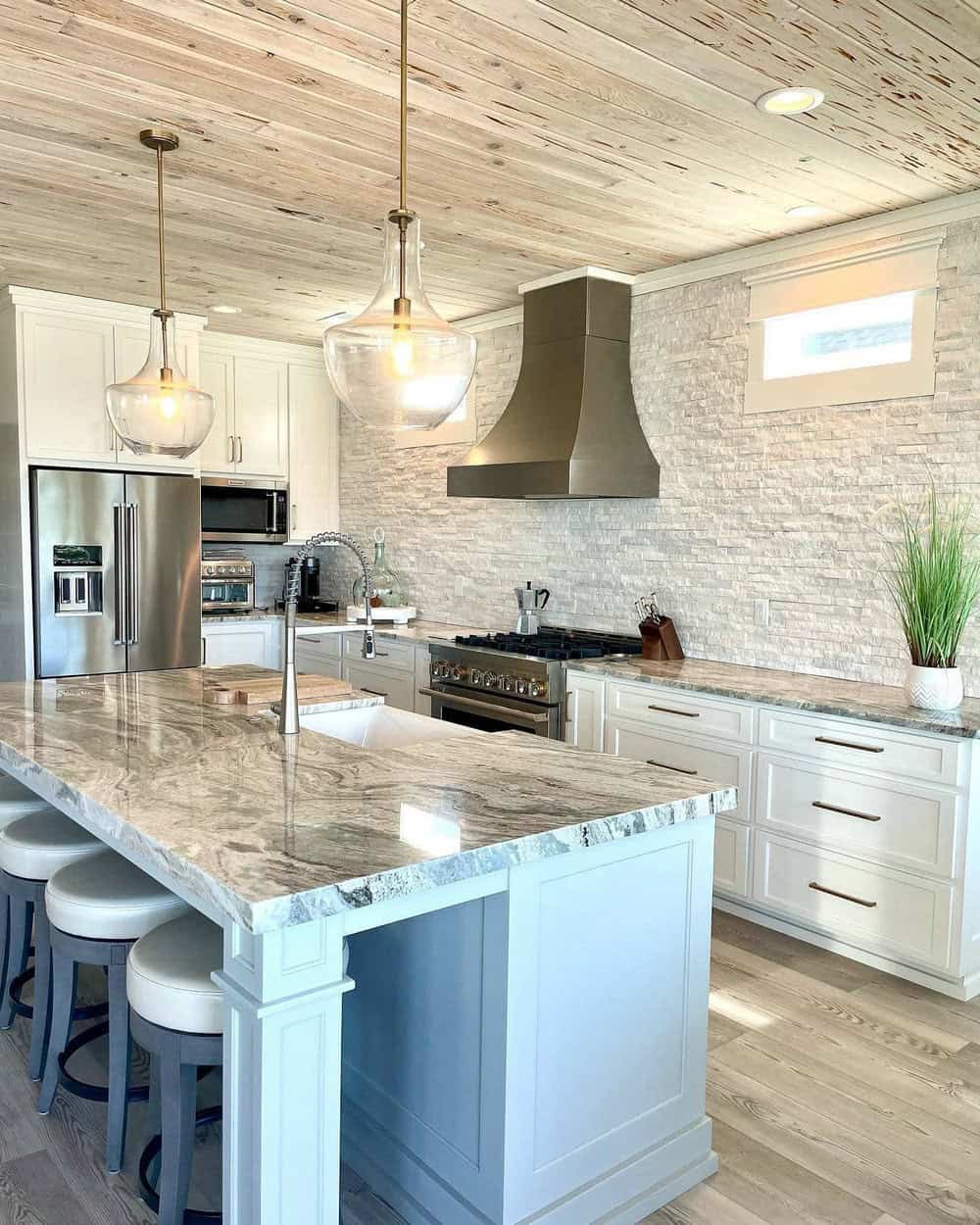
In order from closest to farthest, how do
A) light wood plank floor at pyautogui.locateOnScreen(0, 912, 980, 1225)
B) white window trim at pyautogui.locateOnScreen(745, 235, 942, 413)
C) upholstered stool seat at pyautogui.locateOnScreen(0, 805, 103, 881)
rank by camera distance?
light wood plank floor at pyautogui.locateOnScreen(0, 912, 980, 1225) → upholstered stool seat at pyautogui.locateOnScreen(0, 805, 103, 881) → white window trim at pyautogui.locateOnScreen(745, 235, 942, 413)

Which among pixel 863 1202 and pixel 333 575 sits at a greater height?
pixel 333 575

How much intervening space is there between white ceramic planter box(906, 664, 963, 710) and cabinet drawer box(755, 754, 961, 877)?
303 millimetres

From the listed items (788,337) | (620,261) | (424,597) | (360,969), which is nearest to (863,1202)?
(360,969)

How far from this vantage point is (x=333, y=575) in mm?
6867

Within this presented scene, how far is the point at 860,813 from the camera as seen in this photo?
3215 mm

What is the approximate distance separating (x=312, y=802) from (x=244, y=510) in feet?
14.8

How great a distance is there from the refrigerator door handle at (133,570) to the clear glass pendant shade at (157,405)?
6.87ft

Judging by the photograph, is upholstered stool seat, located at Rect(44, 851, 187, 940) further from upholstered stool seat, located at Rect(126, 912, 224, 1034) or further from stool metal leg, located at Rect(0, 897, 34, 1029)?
stool metal leg, located at Rect(0, 897, 34, 1029)

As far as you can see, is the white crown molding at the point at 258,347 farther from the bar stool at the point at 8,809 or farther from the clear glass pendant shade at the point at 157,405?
the bar stool at the point at 8,809

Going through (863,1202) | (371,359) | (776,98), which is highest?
(776,98)

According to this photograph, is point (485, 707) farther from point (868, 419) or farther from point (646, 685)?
point (868, 419)

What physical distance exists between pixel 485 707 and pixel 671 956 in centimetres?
237

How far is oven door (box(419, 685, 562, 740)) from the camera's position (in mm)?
4176

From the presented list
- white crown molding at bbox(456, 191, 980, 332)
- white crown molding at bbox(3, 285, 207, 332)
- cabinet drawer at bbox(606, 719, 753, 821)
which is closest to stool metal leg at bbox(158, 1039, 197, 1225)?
cabinet drawer at bbox(606, 719, 753, 821)
